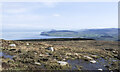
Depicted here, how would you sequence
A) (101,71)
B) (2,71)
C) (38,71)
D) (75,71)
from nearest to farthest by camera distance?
(2,71) < (38,71) < (75,71) < (101,71)

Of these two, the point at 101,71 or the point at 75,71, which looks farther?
the point at 101,71

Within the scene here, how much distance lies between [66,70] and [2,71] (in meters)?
5.14

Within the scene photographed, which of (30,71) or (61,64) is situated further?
→ (61,64)

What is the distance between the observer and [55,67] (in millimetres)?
10555

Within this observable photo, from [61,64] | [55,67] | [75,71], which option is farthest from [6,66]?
[75,71]

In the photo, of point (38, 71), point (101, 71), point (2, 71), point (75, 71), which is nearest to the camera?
point (2, 71)

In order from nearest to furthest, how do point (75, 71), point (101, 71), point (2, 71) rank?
point (2, 71) < point (75, 71) < point (101, 71)

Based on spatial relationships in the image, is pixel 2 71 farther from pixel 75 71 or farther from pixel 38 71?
pixel 75 71

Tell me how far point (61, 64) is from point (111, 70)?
4.95 metres

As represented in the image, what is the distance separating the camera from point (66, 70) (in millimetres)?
10227

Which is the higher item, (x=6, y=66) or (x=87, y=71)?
(x=6, y=66)

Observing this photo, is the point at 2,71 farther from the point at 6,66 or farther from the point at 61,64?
the point at 61,64

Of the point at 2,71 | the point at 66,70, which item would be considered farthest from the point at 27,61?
Result: the point at 66,70

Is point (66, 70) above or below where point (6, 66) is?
below
